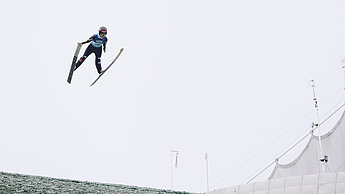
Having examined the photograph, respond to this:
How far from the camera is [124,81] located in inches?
795

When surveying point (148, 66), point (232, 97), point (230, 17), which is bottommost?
point (232, 97)

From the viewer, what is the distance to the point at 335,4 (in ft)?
60.5

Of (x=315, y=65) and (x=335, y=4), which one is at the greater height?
(x=335, y=4)

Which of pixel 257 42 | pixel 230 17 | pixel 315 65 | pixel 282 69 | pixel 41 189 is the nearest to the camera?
pixel 41 189

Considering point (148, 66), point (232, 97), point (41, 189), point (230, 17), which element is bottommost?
point (41, 189)

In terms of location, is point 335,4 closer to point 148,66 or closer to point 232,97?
point 232,97

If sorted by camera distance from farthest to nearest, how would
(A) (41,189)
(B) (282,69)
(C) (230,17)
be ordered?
(C) (230,17) < (B) (282,69) < (A) (41,189)

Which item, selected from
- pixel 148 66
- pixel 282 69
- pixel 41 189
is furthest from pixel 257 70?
pixel 41 189

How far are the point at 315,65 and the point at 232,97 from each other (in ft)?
9.32

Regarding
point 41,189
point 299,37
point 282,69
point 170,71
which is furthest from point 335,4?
point 41,189

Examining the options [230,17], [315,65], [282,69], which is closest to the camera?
[315,65]

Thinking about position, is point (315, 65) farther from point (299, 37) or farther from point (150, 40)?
point (150, 40)

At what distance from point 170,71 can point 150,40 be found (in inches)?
46.9

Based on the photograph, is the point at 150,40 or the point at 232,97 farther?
the point at 150,40
